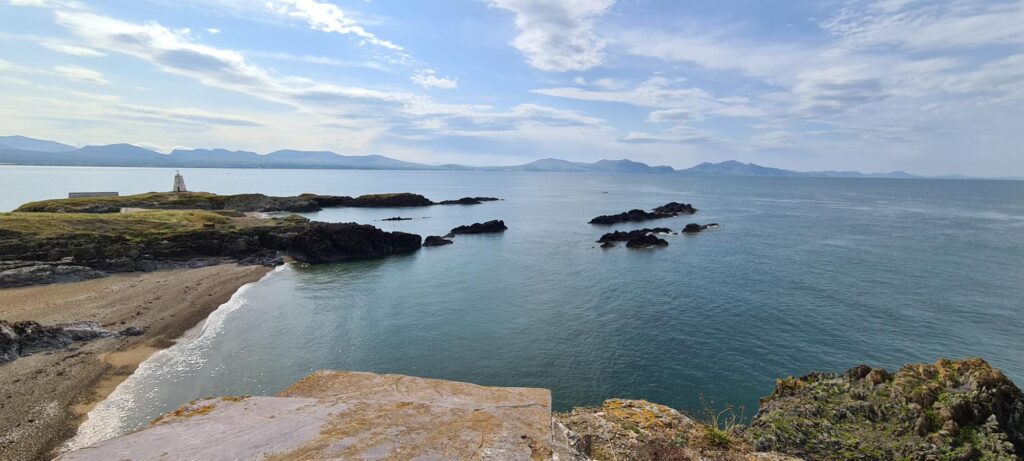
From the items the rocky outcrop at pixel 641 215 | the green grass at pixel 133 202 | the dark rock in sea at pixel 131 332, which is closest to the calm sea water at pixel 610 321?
the dark rock in sea at pixel 131 332

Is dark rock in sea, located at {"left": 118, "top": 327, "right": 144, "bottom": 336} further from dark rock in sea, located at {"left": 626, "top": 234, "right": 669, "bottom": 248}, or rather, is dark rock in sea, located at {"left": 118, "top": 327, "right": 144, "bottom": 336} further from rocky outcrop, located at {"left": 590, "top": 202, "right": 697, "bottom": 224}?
rocky outcrop, located at {"left": 590, "top": 202, "right": 697, "bottom": 224}

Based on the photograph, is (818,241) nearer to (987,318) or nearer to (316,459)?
(987,318)

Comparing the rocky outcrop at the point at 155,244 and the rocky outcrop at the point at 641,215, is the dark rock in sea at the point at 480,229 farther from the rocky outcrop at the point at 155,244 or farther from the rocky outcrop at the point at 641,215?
the rocky outcrop at the point at 641,215

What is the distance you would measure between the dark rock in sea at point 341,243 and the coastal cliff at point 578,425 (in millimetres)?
49805

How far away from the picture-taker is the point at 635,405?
367 inches

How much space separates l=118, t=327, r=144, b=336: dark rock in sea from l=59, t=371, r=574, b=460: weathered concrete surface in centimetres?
2805

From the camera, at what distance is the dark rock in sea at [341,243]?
5281 centimetres

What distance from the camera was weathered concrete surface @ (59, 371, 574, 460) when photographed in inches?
173

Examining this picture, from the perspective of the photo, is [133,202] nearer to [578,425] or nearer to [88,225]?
[88,225]

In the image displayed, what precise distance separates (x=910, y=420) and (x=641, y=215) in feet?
279

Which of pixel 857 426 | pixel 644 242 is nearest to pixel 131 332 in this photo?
pixel 857 426

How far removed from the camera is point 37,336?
2338cm

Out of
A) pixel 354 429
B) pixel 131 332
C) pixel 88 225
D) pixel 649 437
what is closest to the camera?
pixel 354 429

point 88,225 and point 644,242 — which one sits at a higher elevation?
point 88,225
